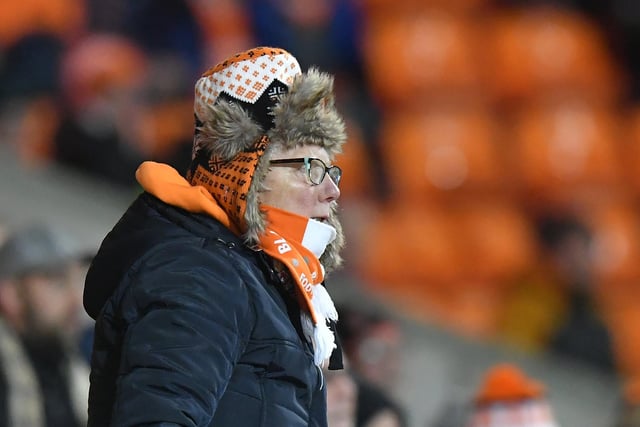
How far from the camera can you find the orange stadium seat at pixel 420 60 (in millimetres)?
9258

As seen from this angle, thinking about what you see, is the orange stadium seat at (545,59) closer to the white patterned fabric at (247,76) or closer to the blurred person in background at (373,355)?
the blurred person in background at (373,355)

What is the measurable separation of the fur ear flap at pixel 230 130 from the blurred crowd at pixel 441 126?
372cm

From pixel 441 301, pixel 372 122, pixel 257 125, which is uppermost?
pixel 257 125

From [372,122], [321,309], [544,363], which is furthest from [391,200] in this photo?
[321,309]

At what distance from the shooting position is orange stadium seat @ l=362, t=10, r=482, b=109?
9258 millimetres

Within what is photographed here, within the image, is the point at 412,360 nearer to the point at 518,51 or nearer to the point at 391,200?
the point at 391,200

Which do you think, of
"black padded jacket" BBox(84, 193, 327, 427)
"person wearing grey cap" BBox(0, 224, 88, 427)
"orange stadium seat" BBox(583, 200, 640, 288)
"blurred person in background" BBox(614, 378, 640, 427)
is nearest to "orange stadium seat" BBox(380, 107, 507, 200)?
"orange stadium seat" BBox(583, 200, 640, 288)

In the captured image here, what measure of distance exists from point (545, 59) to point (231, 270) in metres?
7.37

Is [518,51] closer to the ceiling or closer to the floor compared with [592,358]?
closer to the ceiling

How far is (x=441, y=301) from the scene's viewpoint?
27.1 feet

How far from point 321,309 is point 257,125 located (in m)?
0.37

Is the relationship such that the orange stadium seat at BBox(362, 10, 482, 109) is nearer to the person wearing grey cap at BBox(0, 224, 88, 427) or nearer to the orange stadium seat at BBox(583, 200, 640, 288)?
the orange stadium seat at BBox(583, 200, 640, 288)

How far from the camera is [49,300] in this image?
4.84 metres

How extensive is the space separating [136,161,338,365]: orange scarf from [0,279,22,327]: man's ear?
2.24 meters
